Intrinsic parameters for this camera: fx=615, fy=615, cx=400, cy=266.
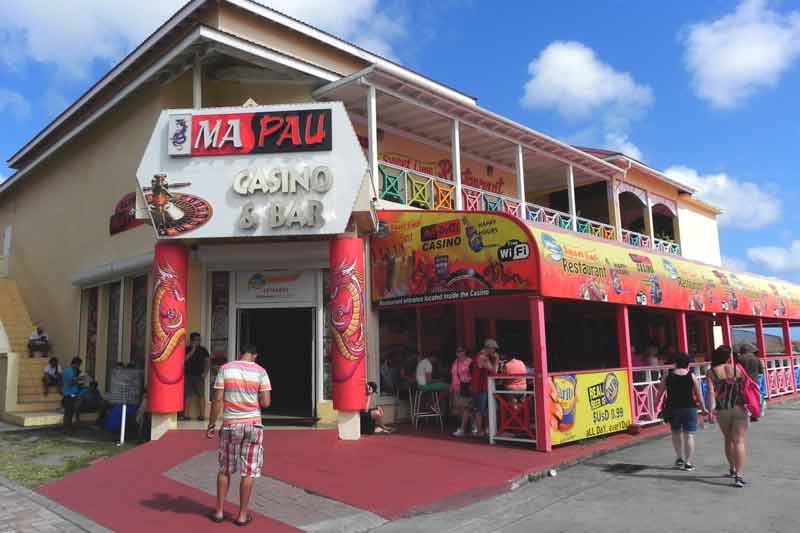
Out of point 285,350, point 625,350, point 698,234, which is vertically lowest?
point 625,350

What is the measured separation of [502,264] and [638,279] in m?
3.71

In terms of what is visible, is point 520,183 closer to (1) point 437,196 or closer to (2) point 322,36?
(1) point 437,196

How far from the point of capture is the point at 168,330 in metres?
10.2

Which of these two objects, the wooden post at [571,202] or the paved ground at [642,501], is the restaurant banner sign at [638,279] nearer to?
the paved ground at [642,501]

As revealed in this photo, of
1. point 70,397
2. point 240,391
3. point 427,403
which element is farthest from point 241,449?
point 70,397

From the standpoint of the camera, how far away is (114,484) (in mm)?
7531

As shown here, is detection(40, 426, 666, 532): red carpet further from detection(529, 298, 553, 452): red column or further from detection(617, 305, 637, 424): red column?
detection(617, 305, 637, 424): red column

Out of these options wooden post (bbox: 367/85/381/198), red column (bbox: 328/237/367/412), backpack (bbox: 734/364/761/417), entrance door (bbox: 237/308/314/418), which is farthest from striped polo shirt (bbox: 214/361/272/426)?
wooden post (bbox: 367/85/381/198)

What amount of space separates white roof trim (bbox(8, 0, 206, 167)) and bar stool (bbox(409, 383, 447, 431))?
28.1ft

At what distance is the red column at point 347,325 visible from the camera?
994 centimetres

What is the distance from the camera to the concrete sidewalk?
5910 mm

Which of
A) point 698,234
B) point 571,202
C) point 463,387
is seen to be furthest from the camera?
point 698,234

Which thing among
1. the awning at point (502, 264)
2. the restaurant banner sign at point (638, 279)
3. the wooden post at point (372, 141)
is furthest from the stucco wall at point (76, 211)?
the restaurant banner sign at point (638, 279)

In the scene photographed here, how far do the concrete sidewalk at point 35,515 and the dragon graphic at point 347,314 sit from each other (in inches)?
174
